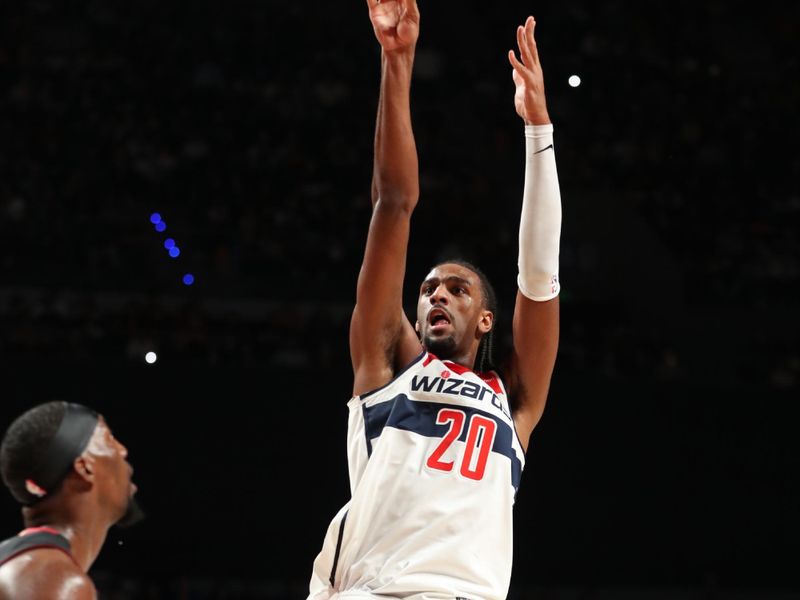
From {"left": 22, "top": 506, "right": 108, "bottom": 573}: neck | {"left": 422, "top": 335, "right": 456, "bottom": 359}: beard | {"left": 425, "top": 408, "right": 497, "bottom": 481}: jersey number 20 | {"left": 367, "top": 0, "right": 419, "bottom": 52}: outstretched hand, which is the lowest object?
{"left": 22, "top": 506, "right": 108, "bottom": 573}: neck

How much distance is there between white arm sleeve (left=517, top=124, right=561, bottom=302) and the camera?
4.25 metres

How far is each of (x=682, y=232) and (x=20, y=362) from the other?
7555 millimetres

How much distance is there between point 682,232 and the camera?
1309cm

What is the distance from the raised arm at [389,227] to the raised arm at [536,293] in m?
0.44

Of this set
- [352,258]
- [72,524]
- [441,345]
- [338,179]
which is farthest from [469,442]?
[338,179]

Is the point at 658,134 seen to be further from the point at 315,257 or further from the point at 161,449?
the point at 161,449

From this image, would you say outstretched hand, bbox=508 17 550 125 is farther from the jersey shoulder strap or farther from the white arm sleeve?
the jersey shoulder strap

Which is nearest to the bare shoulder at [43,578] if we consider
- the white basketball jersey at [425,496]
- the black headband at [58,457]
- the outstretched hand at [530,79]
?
the black headband at [58,457]

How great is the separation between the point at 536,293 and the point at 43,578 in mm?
2280

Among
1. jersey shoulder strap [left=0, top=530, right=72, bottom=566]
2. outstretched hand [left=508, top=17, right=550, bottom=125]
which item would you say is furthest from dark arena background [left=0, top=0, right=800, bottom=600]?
jersey shoulder strap [left=0, top=530, right=72, bottom=566]

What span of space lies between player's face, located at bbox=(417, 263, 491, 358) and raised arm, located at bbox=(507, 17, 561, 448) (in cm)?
17

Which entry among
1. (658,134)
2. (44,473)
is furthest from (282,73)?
(44,473)

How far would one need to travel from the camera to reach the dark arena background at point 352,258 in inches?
392

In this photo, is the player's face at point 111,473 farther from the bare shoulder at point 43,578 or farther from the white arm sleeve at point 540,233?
the white arm sleeve at point 540,233
